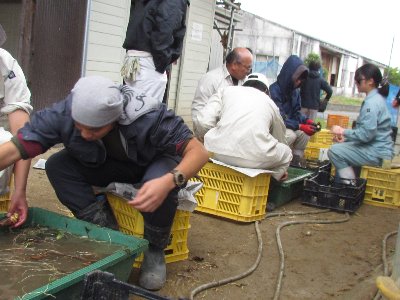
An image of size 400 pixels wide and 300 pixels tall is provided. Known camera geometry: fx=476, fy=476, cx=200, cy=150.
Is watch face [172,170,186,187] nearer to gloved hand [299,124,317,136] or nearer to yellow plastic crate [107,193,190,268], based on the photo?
yellow plastic crate [107,193,190,268]

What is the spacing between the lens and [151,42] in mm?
4305

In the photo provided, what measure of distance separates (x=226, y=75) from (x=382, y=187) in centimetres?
206

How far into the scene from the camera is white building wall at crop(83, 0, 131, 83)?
643 centimetres

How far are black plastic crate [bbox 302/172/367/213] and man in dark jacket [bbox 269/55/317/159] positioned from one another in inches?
40.4

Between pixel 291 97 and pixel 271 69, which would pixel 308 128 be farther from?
pixel 271 69

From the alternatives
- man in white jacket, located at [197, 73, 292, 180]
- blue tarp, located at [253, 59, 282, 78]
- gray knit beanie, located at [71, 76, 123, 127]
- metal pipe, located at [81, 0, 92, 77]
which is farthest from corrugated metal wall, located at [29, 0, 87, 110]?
blue tarp, located at [253, 59, 282, 78]

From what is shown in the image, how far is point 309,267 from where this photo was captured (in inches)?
124

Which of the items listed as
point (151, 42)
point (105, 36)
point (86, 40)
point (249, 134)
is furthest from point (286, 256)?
point (105, 36)

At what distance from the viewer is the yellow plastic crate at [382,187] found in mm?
4898

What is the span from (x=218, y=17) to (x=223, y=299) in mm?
9141

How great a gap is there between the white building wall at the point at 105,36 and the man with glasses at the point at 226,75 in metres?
Result: 1.91

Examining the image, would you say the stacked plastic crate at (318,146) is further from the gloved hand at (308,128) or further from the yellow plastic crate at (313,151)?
the gloved hand at (308,128)

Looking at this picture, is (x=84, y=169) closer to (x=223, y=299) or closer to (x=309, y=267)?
(x=223, y=299)

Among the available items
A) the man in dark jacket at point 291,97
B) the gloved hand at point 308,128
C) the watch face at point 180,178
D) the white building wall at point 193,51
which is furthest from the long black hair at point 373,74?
the white building wall at point 193,51
